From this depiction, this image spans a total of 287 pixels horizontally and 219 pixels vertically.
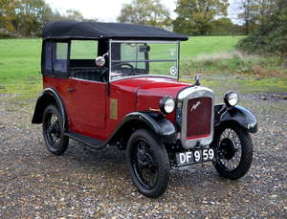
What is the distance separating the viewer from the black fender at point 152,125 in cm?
447

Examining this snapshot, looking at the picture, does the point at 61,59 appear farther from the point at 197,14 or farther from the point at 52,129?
the point at 197,14

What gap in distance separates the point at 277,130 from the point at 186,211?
15.2 ft

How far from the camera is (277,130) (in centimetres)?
832

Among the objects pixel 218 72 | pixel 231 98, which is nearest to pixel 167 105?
pixel 231 98

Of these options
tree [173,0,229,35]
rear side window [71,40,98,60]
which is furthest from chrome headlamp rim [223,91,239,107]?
tree [173,0,229,35]

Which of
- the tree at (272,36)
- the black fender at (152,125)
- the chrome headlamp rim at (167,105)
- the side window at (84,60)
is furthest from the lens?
the tree at (272,36)

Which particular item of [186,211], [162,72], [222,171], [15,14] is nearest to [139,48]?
[162,72]

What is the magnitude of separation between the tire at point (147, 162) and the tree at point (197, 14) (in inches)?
2386

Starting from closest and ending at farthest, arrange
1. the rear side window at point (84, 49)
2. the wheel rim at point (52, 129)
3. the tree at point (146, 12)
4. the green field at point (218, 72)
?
the rear side window at point (84, 49) → the wheel rim at point (52, 129) → the green field at point (218, 72) → the tree at point (146, 12)

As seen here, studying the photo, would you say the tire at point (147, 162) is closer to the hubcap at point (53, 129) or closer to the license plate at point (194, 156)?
the license plate at point (194, 156)

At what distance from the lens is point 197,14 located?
6600cm

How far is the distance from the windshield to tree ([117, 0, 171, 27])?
65.5 m

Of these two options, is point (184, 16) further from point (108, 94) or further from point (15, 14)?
point (108, 94)

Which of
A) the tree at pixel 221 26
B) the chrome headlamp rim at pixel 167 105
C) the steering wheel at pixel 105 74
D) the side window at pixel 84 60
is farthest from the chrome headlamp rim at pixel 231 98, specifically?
the tree at pixel 221 26
